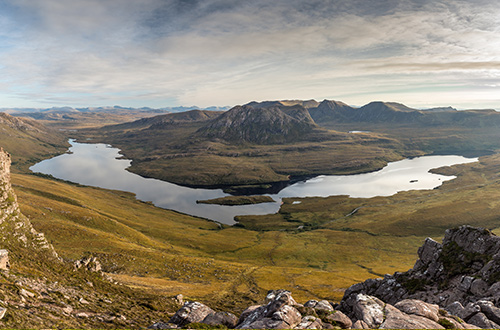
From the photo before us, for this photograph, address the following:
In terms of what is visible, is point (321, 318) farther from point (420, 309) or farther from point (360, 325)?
point (420, 309)

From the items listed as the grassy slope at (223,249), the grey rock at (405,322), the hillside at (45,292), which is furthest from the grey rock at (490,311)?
the grassy slope at (223,249)

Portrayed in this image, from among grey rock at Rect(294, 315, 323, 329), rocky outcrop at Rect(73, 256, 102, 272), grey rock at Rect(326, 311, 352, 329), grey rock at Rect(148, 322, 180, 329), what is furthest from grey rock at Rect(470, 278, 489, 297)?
rocky outcrop at Rect(73, 256, 102, 272)

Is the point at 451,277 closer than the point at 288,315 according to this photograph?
No

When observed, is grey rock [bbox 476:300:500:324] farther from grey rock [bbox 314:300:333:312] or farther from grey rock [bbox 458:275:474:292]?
grey rock [bbox 314:300:333:312]

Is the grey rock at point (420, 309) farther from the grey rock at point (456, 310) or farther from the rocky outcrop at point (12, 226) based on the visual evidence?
the rocky outcrop at point (12, 226)

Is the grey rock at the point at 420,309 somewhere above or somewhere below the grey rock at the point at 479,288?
above

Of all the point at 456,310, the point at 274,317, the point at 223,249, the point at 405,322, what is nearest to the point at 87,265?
the point at 274,317

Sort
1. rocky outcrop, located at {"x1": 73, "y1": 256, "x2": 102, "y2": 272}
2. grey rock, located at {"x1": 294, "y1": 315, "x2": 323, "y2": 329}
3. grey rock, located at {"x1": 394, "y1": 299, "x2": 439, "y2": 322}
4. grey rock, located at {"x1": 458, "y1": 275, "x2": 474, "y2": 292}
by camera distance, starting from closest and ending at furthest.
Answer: grey rock, located at {"x1": 294, "y1": 315, "x2": 323, "y2": 329} → grey rock, located at {"x1": 394, "y1": 299, "x2": 439, "y2": 322} → grey rock, located at {"x1": 458, "y1": 275, "x2": 474, "y2": 292} → rocky outcrop, located at {"x1": 73, "y1": 256, "x2": 102, "y2": 272}

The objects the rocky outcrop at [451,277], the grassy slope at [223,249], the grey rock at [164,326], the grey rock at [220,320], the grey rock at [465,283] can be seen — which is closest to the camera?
the grey rock at [164,326]
